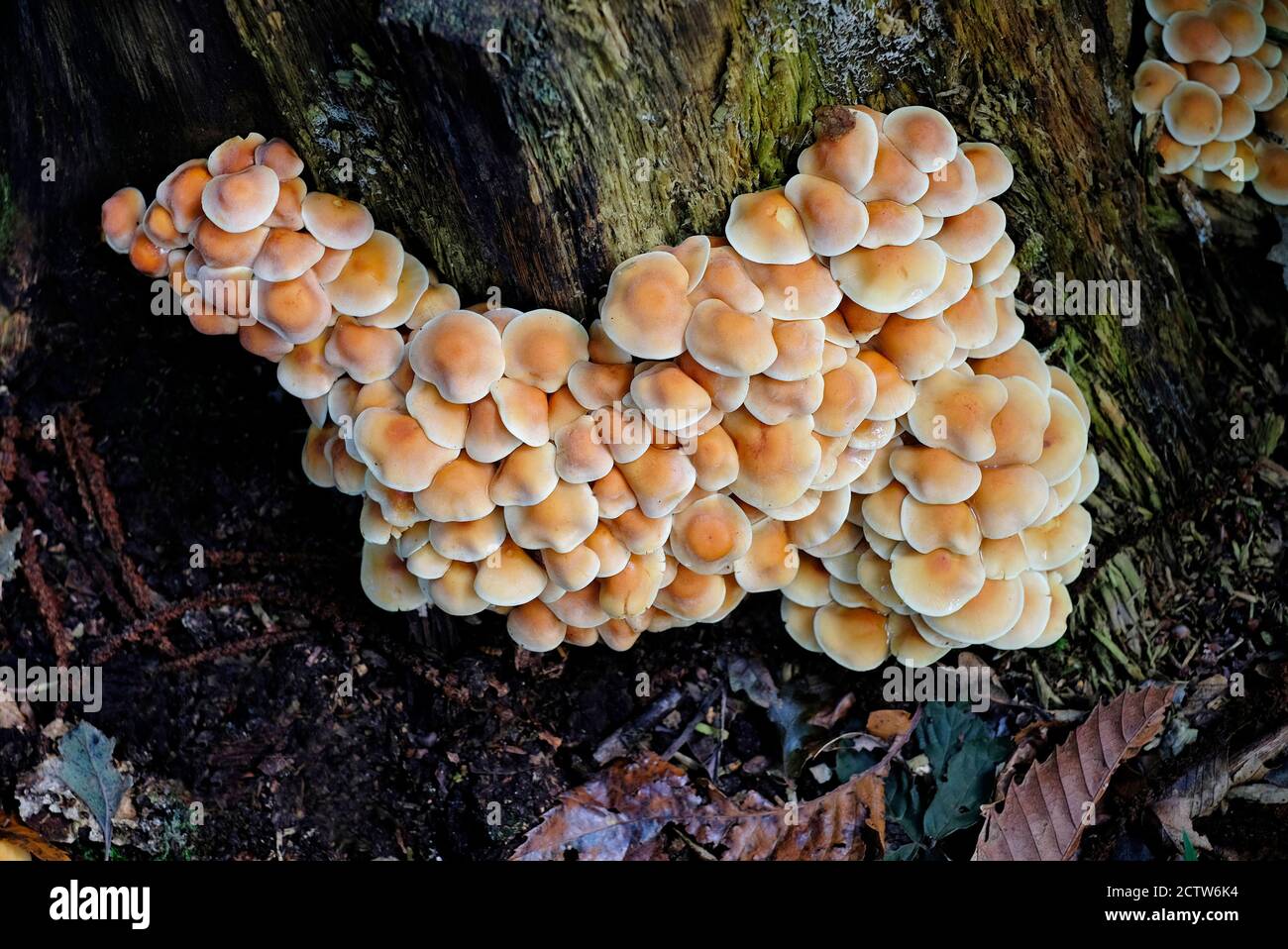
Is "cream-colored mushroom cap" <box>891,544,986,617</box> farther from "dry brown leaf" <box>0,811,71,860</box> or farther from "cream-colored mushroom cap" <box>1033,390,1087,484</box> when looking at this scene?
"dry brown leaf" <box>0,811,71,860</box>

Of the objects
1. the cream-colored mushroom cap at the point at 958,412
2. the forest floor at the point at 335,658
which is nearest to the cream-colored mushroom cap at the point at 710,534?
the cream-colored mushroom cap at the point at 958,412

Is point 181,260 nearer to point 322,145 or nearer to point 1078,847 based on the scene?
point 322,145

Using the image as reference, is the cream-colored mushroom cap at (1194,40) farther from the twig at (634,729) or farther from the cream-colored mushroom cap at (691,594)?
the twig at (634,729)

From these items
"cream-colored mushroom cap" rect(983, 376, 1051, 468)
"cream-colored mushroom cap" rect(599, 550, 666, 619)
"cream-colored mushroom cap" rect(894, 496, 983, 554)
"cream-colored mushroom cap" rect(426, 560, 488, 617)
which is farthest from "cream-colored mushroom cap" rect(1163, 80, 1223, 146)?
"cream-colored mushroom cap" rect(426, 560, 488, 617)

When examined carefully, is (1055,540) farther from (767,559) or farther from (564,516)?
(564,516)

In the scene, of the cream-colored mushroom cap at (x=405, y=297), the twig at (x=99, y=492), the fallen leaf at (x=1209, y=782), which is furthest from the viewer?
the twig at (x=99, y=492)

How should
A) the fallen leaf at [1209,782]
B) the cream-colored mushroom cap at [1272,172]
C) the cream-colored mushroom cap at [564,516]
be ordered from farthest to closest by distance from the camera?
the cream-colored mushroom cap at [1272,172] < the fallen leaf at [1209,782] < the cream-colored mushroom cap at [564,516]
